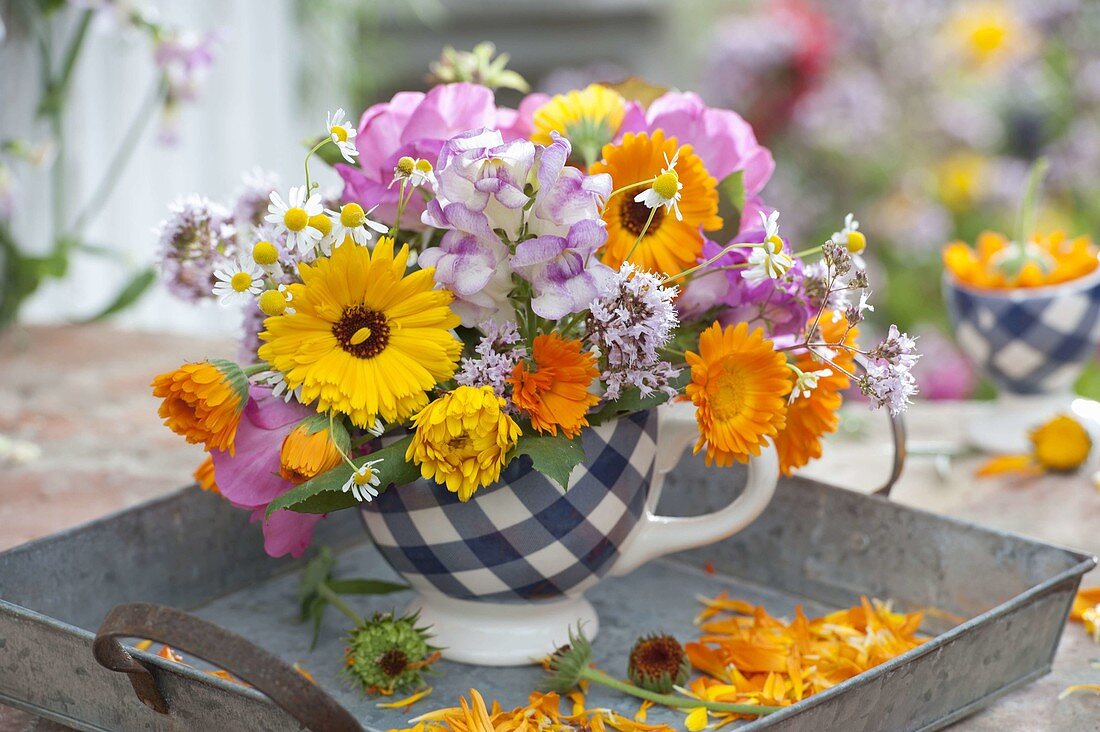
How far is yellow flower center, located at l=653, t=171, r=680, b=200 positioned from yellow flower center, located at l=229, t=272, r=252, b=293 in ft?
0.69

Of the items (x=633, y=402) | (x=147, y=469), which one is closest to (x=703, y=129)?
(x=633, y=402)

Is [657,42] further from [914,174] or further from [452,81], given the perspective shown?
[452,81]

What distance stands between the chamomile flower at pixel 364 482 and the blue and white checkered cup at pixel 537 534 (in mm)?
53

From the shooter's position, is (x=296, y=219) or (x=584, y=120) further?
(x=584, y=120)

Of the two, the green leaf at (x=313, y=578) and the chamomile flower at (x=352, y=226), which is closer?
the chamomile flower at (x=352, y=226)

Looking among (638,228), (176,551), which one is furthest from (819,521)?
(176,551)

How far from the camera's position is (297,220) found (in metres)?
0.62

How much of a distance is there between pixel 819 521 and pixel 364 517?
1.07 ft

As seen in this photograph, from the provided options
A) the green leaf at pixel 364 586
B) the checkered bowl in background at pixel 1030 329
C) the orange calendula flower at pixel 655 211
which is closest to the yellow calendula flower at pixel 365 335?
the orange calendula flower at pixel 655 211

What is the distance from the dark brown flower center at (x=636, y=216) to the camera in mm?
675

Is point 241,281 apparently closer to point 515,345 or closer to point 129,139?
point 515,345

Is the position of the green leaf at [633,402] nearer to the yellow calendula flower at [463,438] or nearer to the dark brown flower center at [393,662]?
the yellow calendula flower at [463,438]

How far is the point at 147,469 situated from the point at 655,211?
0.67 metres

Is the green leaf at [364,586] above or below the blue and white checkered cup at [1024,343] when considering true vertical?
below
